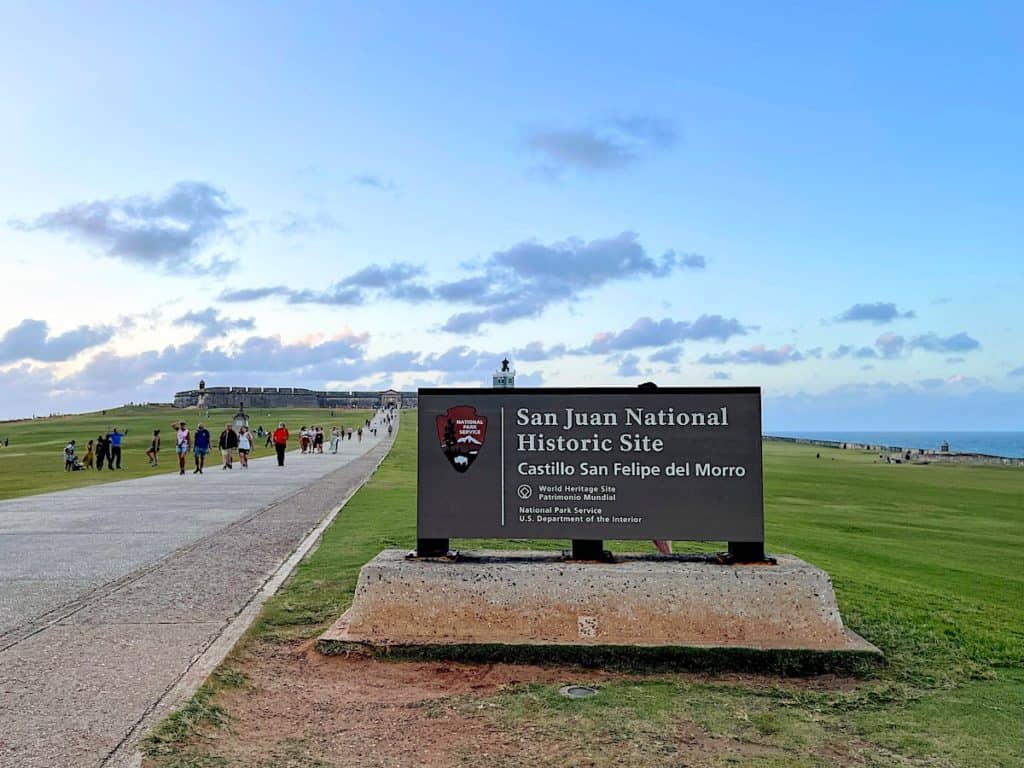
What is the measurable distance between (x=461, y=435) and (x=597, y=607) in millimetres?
1473

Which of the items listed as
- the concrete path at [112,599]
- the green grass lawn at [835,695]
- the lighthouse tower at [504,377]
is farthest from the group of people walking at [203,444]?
the lighthouse tower at [504,377]

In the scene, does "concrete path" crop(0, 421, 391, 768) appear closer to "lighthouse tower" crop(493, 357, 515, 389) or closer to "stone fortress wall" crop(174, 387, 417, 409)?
"lighthouse tower" crop(493, 357, 515, 389)

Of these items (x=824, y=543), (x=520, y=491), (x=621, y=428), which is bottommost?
(x=824, y=543)

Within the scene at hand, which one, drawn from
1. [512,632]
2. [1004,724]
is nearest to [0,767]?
[512,632]

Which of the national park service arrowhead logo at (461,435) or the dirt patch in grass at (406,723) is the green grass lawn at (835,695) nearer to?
the dirt patch in grass at (406,723)

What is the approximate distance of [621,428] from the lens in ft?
19.4

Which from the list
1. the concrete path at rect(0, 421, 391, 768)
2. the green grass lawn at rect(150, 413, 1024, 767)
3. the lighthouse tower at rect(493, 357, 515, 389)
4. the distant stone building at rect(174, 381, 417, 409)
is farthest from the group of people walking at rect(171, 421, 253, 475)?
the distant stone building at rect(174, 381, 417, 409)

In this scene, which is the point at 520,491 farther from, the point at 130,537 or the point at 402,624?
the point at 130,537

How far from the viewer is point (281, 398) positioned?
147m

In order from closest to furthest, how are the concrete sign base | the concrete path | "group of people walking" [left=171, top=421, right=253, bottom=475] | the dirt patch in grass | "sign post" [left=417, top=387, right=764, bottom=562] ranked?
1. the dirt patch in grass
2. the concrete path
3. the concrete sign base
4. "sign post" [left=417, top=387, right=764, bottom=562]
5. "group of people walking" [left=171, top=421, right=253, bottom=475]

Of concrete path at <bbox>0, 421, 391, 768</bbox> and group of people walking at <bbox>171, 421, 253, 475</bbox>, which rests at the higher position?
group of people walking at <bbox>171, 421, 253, 475</bbox>

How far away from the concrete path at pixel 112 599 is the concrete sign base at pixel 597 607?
134 cm

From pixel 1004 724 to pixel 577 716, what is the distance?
7.07ft

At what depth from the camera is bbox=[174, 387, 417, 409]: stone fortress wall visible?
14225 centimetres
